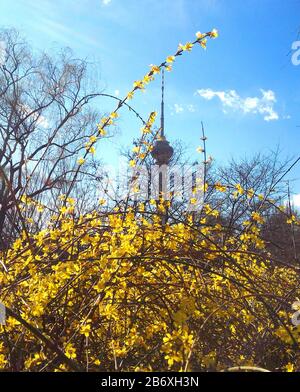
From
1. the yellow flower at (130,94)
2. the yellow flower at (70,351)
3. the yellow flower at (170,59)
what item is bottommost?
the yellow flower at (70,351)

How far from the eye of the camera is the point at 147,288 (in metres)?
2.50

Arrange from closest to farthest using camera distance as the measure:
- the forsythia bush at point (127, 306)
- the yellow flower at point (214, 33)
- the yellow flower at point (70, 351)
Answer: the yellow flower at point (70, 351)
the forsythia bush at point (127, 306)
the yellow flower at point (214, 33)

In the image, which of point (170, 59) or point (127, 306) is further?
point (170, 59)

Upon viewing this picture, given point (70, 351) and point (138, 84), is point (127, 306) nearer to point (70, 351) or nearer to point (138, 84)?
point (70, 351)

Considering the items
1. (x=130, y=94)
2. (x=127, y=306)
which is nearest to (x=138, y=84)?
(x=130, y=94)

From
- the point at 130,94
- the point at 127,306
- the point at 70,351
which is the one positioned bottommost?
the point at 70,351

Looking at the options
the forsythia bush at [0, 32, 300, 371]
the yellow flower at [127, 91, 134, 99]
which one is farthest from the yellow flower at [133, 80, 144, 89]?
the forsythia bush at [0, 32, 300, 371]

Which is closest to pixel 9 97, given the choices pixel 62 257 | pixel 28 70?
pixel 28 70

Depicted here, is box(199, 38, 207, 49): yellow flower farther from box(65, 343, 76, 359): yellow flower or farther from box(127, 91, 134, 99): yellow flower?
box(65, 343, 76, 359): yellow flower

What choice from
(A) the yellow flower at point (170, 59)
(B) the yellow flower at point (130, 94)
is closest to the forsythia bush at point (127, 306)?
(B) the yellow flower at point (130, 94)

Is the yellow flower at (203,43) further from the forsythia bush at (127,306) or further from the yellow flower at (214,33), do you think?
the forsythia bush at (127,306)
